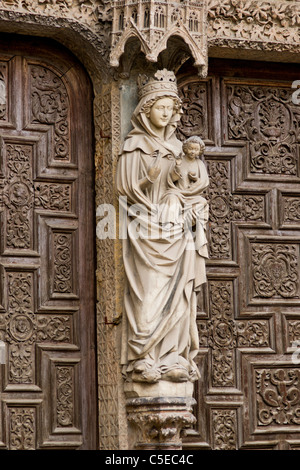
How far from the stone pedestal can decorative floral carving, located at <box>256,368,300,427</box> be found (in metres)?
0.97

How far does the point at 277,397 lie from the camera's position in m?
10.6

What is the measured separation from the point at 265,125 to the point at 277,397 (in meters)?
2.08

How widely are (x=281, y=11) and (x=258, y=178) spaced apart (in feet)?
4.16

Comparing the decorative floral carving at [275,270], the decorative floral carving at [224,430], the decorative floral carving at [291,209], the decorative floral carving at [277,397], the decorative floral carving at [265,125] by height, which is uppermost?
the decorative floral carving at [265,125]

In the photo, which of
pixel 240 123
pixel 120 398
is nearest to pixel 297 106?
pixel 240 123

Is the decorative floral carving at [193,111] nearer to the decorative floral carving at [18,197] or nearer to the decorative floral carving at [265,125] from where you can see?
the decorative floral carving at [265,125]

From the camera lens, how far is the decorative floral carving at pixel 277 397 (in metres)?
10.6

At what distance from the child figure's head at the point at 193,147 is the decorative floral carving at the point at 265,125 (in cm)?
88

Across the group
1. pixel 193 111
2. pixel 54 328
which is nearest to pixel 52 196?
Answer: pixel 54 328

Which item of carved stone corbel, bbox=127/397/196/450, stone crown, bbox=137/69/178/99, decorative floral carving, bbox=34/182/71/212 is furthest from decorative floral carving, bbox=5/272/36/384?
stone crown, bbox=137/69/178/99

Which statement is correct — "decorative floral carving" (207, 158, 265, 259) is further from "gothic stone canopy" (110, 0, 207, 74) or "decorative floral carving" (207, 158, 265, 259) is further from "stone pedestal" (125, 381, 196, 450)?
"stone pedestal" (125, 381, 196, 450)

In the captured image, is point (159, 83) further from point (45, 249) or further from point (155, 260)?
point (45, 249)

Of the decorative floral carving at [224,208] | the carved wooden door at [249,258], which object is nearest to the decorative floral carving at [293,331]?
the carved wooden door at [249,258]

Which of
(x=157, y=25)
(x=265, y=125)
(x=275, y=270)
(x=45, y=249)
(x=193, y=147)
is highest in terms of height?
(x=157, y=25)
